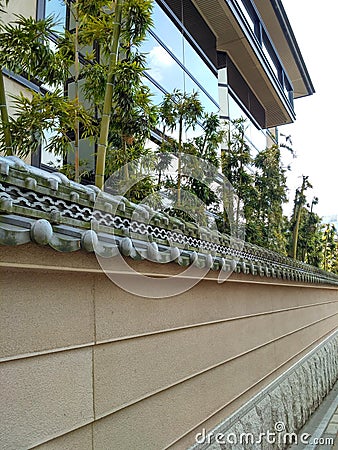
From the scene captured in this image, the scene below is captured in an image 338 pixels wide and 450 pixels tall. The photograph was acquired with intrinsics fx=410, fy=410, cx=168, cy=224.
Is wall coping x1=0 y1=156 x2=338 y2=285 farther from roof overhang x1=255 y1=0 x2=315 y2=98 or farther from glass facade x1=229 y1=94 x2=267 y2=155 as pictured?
roof overhang x1=255 y1=0 x2=315 y2=98

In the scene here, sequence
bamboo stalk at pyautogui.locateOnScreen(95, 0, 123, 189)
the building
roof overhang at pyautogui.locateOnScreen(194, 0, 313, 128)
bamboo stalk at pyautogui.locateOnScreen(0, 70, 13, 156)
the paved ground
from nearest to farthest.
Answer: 1. bamboo stalk at pyautogui.locateOnScreen(0, 70, 13, 156)
2. bamboo stalk at pyautogui.locateOnScreen(95, 0, 123, 189)
3. the paved ground
4. the building
5. roof overhang at pyautogui.locateOnScreen(194, 0, 313, 128)

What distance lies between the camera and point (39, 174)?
1460 mm

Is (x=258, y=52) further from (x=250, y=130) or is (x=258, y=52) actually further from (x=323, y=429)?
(x=323, y=429)

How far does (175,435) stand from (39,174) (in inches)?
65.4

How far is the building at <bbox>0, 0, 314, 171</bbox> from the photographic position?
24.2ft

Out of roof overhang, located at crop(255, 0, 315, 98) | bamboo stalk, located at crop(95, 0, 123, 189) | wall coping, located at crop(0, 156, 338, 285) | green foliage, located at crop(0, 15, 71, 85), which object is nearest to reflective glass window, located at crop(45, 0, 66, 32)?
green foliage, located at crop(0, 15, 71, 85)

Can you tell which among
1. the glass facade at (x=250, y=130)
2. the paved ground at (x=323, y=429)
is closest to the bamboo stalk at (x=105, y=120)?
the paved ground at (x=323, y=429)

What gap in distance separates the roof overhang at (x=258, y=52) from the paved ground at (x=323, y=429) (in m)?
7.60

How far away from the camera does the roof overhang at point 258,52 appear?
8820 mm

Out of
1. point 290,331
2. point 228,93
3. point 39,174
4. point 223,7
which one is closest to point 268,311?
point 290,331

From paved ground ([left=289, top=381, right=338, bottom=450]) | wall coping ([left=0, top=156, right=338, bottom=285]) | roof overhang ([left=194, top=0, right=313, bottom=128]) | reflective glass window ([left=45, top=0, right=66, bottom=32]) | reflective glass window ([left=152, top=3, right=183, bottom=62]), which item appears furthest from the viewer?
roof overhang ([left=194, top=0, right=313, bottom=128])

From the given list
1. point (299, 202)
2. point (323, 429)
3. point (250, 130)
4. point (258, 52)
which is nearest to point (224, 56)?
point (258, 52)

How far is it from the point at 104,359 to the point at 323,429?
13.6 feet

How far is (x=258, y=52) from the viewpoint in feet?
34.3
